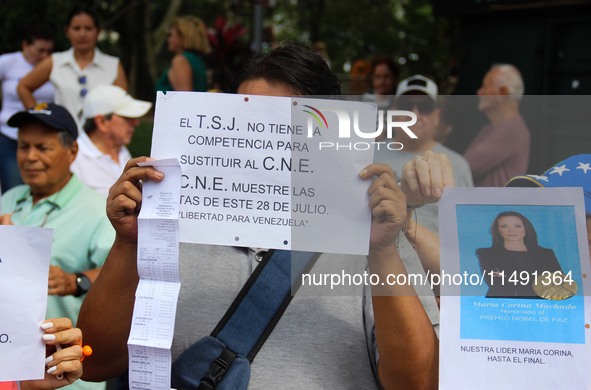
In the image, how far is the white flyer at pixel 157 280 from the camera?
1.95 metres

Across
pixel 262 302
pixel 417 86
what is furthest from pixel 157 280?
pixel 417 86

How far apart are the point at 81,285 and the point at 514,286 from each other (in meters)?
1.75

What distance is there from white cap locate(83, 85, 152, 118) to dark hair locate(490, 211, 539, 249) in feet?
10.9

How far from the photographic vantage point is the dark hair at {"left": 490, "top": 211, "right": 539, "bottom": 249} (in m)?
1.88

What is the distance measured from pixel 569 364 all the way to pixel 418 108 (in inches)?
38.7

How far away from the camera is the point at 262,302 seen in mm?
2123

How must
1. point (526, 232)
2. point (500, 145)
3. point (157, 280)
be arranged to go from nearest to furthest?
1. point (526, 232)
2. point (157, 280)
3. point (500, 145)

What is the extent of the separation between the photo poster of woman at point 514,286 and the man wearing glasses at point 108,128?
121 inches

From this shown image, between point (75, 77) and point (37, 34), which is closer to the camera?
point (75, 77)

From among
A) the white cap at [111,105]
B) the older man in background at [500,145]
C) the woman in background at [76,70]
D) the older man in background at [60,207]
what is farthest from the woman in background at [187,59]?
the older man in background at [500,145]

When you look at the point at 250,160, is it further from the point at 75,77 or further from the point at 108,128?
the point at 75,77

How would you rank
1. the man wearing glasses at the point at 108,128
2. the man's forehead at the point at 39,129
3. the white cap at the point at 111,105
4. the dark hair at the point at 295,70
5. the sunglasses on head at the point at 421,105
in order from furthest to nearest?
the white cap at the point at 111,105 < the man wearing glasses at the point at 108,128 < the man's forehead at the point at 39,129 < the sunglasses on head at the point at 421,105 < the dark hair at the point at 295,70

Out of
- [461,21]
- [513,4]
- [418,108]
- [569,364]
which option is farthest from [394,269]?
[461,21]
